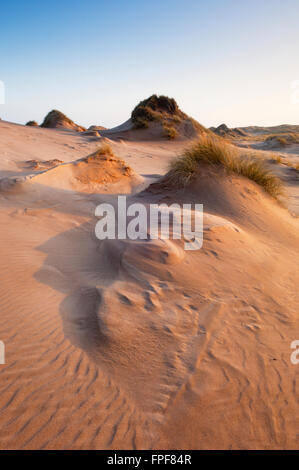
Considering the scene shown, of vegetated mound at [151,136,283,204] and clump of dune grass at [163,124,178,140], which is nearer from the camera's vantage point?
vegetated mound at [151,136,283,204]

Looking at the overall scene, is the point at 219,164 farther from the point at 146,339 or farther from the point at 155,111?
the point at 155,111

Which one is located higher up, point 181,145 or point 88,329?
point 181,145

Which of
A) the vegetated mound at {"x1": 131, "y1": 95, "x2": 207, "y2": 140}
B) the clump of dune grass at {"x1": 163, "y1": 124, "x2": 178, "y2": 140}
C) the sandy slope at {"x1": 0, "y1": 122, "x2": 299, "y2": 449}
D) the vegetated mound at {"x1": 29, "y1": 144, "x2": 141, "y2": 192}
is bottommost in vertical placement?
the sandy slope at {"x1": 0, "y1": 122, "x2": 299, "y2": 449}

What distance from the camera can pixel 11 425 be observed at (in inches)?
61.6

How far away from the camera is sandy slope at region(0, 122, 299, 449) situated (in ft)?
5.31

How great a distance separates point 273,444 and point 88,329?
4.74 feet

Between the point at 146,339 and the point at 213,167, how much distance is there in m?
3.86

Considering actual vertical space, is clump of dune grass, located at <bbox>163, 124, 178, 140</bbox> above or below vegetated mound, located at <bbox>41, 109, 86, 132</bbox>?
below

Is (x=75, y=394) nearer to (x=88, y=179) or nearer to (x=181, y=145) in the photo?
(x=88, y=179)

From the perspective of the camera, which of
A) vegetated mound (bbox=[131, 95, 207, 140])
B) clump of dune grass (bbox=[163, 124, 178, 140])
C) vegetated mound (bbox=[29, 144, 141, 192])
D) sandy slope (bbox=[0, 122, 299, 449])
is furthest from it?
vegetated mound (bbox=[131, 95, 207, 140])

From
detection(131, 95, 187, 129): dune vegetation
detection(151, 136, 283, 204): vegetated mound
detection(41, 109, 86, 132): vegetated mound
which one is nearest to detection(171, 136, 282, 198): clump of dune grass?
detection(151, 136, 283, 204): vegetated mound

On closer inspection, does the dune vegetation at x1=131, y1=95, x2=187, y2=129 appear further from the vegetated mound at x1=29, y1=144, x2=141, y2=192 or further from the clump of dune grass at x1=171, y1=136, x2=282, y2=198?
the clump of dune grass at x1=171, y1=136, x2=282, y2=198
